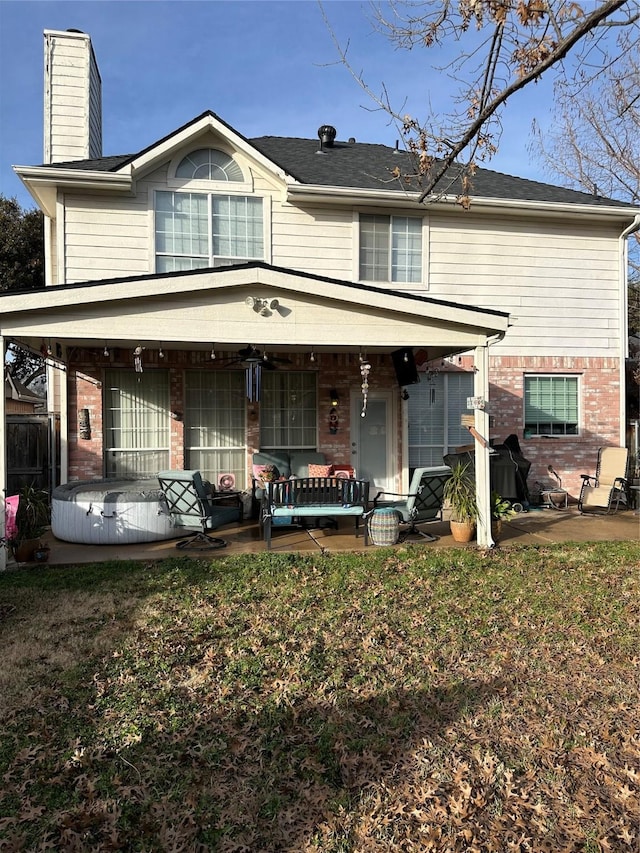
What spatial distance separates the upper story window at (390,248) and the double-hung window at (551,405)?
Answer: 324 centimetres

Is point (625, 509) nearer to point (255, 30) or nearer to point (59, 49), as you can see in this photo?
point (255, 30)

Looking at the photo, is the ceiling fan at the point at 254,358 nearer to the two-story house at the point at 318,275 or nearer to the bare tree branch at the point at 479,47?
the two-story house at the point at 318,275

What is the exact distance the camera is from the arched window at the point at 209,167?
9703 millimetres

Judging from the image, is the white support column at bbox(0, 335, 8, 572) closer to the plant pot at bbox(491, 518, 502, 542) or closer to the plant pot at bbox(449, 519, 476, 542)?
the plant pot at bbox(449, 519, 476, 542)

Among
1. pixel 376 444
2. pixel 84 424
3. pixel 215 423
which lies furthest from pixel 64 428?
pixel 376 444

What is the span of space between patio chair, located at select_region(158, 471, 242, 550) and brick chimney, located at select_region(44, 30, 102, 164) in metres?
7.34

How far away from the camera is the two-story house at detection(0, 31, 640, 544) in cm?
934

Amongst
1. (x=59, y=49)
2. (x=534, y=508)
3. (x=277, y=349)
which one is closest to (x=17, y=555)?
(x=277, y=349)

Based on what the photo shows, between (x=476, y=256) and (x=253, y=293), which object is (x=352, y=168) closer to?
(x=476, y=256)

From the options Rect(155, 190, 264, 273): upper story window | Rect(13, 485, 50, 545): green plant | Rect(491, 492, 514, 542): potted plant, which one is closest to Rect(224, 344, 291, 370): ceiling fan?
Rect(155, 190, 264, 273): upper story window

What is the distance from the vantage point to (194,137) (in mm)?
9461

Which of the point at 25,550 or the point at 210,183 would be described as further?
the point at 210,183

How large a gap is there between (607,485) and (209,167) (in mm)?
9223

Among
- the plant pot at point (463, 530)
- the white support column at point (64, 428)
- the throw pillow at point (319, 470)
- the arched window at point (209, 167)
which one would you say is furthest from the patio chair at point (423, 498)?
the arched window at point (209, 167)
